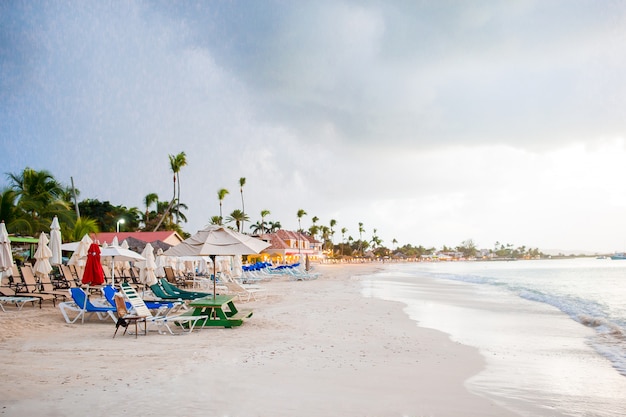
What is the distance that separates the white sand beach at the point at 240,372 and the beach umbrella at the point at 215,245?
5.38ft

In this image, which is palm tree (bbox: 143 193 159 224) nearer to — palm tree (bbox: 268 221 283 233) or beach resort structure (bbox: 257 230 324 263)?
beach resort structure (bbox: 257 230 324 263)

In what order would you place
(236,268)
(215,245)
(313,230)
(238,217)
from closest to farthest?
(215,245), (236,268), (238,217), (313,230)

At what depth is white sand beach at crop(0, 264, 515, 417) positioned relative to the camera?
432 centimetres

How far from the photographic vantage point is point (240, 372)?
5586 mm

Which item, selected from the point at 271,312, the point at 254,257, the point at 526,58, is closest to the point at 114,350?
the point at 271,312

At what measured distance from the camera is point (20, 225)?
1003 inches

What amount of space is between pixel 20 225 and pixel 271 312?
→ 797 inches

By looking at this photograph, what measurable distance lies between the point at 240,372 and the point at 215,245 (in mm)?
4869

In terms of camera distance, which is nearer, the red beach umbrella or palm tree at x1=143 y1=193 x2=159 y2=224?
the red beach umbrella

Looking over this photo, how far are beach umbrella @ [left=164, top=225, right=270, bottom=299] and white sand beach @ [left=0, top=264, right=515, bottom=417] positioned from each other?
64.6 inches

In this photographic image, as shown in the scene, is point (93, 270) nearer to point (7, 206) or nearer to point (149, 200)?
point (7, 206)

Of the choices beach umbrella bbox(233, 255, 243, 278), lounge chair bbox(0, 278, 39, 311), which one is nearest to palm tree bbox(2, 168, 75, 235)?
beach umbrella bbox(233, 255, 243, 278)

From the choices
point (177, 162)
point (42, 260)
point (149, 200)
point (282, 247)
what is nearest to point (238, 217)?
point (282, 247)

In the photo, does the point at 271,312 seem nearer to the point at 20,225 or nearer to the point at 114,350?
the point at 114,350
